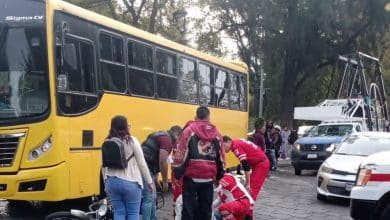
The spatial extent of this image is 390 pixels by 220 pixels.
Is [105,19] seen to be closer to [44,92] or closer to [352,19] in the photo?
[44,92]

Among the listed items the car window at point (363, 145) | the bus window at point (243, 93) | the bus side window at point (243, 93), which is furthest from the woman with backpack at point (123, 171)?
the bus window at point (243, 93)

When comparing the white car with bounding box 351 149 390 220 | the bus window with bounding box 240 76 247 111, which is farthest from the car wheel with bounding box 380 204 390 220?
the bus window with bounding box 240 76 247 111

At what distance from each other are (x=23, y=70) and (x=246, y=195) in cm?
383

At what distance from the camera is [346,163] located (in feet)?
40.9

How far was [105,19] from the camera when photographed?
10195 mm

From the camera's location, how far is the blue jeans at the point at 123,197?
665 centimetres

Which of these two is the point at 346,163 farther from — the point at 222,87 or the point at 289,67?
the point at 289,67

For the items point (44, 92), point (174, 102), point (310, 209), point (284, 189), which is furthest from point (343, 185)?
point (44, 92)

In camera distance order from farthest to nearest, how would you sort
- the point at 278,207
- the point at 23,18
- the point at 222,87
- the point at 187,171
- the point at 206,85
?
the point at 222,87 → the point at 206,85 → the point at 278,207 → the point at 23,18 → the point at 187,171

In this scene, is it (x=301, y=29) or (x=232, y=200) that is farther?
(x=301, y=29)

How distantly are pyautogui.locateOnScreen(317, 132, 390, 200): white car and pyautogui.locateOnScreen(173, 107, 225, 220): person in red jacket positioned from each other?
5.30m

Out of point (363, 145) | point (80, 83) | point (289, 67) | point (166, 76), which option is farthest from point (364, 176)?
point (289, 67)

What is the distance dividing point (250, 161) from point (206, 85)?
22.5 ft

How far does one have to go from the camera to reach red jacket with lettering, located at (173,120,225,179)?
707cm
